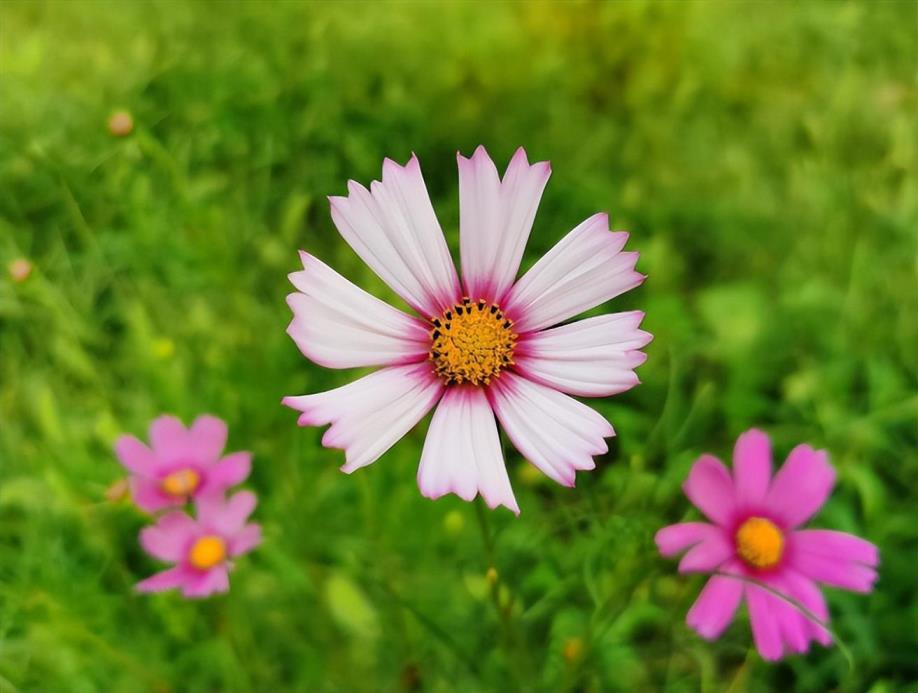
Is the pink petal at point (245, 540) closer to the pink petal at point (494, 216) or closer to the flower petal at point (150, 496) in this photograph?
the flower petal at point (150, 496)

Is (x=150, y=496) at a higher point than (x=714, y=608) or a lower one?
higher

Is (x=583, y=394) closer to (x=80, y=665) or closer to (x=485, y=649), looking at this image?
(x=485, y=649)

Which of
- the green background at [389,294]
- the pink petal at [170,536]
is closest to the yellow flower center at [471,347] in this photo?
the green background at [389,294]

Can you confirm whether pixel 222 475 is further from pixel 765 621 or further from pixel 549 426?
pixel 765 621

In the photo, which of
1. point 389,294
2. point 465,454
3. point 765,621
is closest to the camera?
point 465,454

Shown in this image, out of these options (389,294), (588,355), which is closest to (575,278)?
(588,355)

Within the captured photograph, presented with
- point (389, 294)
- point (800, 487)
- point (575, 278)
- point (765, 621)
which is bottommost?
point (765, 621)

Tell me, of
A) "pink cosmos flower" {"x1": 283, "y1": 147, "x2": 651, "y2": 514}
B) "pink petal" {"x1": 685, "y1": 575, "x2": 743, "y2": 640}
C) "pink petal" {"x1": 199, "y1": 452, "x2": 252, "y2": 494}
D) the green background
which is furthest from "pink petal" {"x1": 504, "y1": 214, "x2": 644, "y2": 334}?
"pink petal" {"x1": 199, "y1": 452, "x2": 252, "y2": 494}
